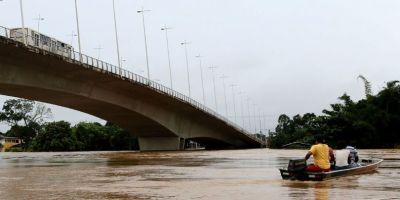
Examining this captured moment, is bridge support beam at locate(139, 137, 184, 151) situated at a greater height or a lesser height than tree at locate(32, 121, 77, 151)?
lesser

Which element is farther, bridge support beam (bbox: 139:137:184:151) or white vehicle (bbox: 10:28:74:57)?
bridge support beam (bbox: 139:137:184:151)

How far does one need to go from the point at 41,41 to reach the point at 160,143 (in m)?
32.8

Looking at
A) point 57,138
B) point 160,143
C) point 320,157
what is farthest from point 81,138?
point 320,157

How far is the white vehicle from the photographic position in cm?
3700

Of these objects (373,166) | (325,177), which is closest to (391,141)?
(373,166)

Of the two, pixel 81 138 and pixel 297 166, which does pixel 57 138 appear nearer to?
pixel 81 138

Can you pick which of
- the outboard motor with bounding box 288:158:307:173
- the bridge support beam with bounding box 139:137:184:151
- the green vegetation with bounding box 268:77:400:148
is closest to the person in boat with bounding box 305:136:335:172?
the outboard motor with bounding box 288:158:307:173

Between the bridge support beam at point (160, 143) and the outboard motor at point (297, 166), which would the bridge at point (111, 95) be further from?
the outboard motor at point (297, 166)

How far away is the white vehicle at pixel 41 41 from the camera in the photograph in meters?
37.0

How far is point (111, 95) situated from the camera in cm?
5091

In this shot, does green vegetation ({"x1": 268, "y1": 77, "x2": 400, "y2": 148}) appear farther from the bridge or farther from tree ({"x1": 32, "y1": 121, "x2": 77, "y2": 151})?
tree ({"x1": 32, "y1": 121, "x2": 77, "y2": 151})

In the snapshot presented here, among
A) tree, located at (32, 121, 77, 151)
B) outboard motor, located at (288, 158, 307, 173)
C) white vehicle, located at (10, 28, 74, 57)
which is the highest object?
white vehicle, located at (10, 28, 74, 57)

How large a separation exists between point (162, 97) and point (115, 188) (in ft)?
141

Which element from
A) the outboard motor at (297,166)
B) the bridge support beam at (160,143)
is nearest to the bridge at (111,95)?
the bridge support beam at (160,143)
